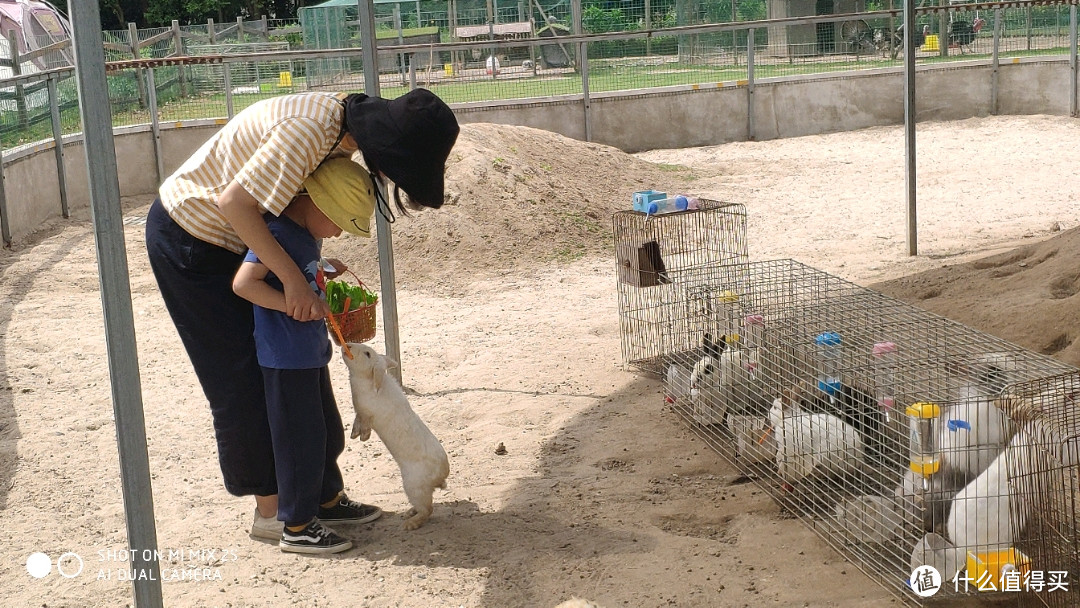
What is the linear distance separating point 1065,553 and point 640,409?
2274 millimetres

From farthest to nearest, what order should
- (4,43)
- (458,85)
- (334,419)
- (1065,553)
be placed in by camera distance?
(4,43) → (458,85) → (334,419) → (1065,553)

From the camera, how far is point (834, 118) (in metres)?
16.5

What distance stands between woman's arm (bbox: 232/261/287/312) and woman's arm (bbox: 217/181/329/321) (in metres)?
0.04

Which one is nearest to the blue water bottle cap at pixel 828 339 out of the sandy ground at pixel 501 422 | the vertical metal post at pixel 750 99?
the sandy ground at pixel 501 422

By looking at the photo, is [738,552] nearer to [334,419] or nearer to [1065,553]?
[1065,553]

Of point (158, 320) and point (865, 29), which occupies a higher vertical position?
point (865, 29)

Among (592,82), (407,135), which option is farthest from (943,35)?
(407,135)

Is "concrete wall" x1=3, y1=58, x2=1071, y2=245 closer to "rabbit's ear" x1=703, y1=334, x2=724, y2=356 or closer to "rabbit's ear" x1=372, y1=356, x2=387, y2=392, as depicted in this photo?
"rabbit's ear" x1=703, y1=334, x2=724, y2=356

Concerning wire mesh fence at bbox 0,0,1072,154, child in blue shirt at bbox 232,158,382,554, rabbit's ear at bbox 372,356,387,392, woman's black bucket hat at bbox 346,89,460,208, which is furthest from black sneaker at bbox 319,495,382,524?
wire mesh fence at bbox 0,0,1072,154

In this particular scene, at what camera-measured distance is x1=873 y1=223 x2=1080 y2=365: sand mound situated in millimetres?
4852

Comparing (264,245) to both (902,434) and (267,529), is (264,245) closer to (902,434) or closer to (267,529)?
(267,529)

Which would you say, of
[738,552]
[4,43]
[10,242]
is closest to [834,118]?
[10,242]

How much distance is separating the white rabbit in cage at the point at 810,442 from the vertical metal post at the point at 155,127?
11188 mm

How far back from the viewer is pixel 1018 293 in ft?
18.6
